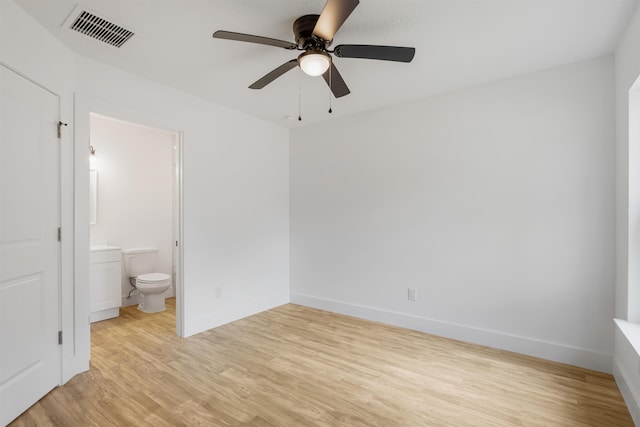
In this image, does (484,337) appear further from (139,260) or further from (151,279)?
(139,260)

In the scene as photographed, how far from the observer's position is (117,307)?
3.83 m

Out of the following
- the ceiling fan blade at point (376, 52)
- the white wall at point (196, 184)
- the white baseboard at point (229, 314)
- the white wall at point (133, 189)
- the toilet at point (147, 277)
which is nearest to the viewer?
the ceiling fan blade at point (376, 52)

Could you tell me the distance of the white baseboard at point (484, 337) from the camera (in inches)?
100

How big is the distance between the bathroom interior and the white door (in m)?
1.58

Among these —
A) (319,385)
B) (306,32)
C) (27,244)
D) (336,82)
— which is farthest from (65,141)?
(319,385)

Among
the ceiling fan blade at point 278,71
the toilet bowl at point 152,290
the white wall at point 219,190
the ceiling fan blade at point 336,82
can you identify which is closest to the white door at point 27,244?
the white wall at point 219,190

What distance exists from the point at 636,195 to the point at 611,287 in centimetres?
80

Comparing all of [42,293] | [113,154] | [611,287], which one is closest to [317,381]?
[42,293]

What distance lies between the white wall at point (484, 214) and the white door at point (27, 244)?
108 inches

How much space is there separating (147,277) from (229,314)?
1.19m

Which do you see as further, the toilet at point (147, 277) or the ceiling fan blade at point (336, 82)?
the toilet at point (147, 277)

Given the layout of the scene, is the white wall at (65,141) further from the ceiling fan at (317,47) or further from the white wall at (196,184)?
the ceiling fan at (317,47)

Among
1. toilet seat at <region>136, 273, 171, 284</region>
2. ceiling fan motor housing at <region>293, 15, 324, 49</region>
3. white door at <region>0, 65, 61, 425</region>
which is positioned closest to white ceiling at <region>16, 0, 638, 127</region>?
ceiling fan motor housing at <region>293, 15, 324, 49</region>

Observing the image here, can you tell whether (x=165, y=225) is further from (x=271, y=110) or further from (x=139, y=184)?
(x=271, y=110)
